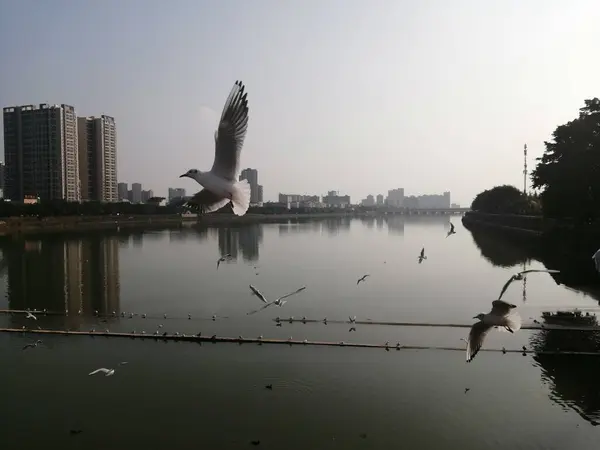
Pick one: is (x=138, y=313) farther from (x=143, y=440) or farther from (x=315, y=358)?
(x=143, y=440)

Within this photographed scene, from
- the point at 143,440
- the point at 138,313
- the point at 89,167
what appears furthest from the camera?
the point at 89,167

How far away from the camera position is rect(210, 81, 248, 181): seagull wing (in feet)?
10.5

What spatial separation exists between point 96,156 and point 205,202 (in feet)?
210

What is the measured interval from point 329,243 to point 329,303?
22.2m

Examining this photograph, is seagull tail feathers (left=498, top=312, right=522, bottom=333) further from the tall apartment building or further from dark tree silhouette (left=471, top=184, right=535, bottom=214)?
dark tree silhouette (left=471, top=184, right=535, bottom=214)

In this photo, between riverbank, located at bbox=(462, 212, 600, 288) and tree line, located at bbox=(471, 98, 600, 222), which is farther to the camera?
tree line, located at bbox=(471, 98, 600, 222)

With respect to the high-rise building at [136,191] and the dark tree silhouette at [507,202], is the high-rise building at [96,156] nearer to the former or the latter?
the high-rise building at [136,191]

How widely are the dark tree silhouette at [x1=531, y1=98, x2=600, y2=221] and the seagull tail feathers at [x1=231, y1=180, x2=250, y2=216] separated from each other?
24522mm

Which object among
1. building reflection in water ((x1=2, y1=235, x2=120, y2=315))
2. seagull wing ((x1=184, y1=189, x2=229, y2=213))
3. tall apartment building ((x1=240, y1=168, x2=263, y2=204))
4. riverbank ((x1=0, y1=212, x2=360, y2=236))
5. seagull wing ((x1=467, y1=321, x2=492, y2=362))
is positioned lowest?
building reflection in water ((x1=2, y1=235, x2=120, y2=315))

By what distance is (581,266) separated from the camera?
72.9 feet

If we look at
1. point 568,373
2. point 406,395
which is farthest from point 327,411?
point 568,373

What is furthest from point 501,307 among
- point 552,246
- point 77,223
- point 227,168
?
point 77,223

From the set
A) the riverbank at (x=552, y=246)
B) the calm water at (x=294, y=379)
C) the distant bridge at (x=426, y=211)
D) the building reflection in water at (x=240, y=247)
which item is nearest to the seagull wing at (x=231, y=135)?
the calm water at (x=294, y=379)

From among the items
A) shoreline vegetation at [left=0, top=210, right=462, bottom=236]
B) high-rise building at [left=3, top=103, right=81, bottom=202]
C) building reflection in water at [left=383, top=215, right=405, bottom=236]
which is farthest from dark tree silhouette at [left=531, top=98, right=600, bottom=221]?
high-rise building at [left=3, top=103, right=81, bottom=202]
